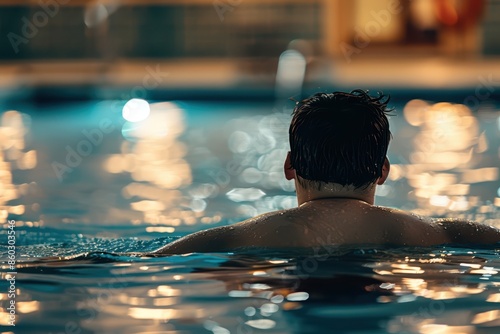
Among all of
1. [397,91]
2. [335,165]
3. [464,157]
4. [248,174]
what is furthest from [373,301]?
→ [397,91]

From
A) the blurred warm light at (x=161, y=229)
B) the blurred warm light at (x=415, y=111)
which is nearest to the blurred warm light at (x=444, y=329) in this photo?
the blurred warm light at (x=161, y=229)

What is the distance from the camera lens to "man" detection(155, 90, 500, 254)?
117 inches

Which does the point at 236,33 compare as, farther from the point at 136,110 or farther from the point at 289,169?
the point at 289,169

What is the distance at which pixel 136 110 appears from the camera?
468 inches

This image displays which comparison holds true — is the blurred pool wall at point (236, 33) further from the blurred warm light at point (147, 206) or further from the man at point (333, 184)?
the man at point (333, 184)

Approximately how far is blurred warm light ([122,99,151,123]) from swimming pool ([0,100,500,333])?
40 centimetres

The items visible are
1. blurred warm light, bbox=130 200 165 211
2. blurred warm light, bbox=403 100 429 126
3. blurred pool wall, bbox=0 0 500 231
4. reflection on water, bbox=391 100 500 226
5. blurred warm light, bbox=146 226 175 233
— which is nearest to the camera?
blurred warm light, bbox=146 226 175 233

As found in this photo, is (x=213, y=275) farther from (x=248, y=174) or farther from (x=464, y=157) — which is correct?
(x=464, y=157)

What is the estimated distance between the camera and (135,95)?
1196cm

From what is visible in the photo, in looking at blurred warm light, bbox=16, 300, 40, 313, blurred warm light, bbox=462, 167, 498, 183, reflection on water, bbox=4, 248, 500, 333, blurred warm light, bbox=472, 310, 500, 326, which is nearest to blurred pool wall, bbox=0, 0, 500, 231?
blurred warm light, bbox=462, 167, 498, 183

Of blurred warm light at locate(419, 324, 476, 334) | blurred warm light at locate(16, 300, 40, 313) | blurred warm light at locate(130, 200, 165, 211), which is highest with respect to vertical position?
blurred warm light at locate(130, 200, 165, 211)

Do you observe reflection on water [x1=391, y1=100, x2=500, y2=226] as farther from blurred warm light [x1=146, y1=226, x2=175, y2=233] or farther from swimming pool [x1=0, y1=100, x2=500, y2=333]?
blurred warm light [x1=146, y1=226, x2=175, y2=233]

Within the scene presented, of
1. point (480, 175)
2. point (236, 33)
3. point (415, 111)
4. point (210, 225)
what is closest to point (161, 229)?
point (210, 225)

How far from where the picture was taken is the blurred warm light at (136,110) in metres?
11.3
